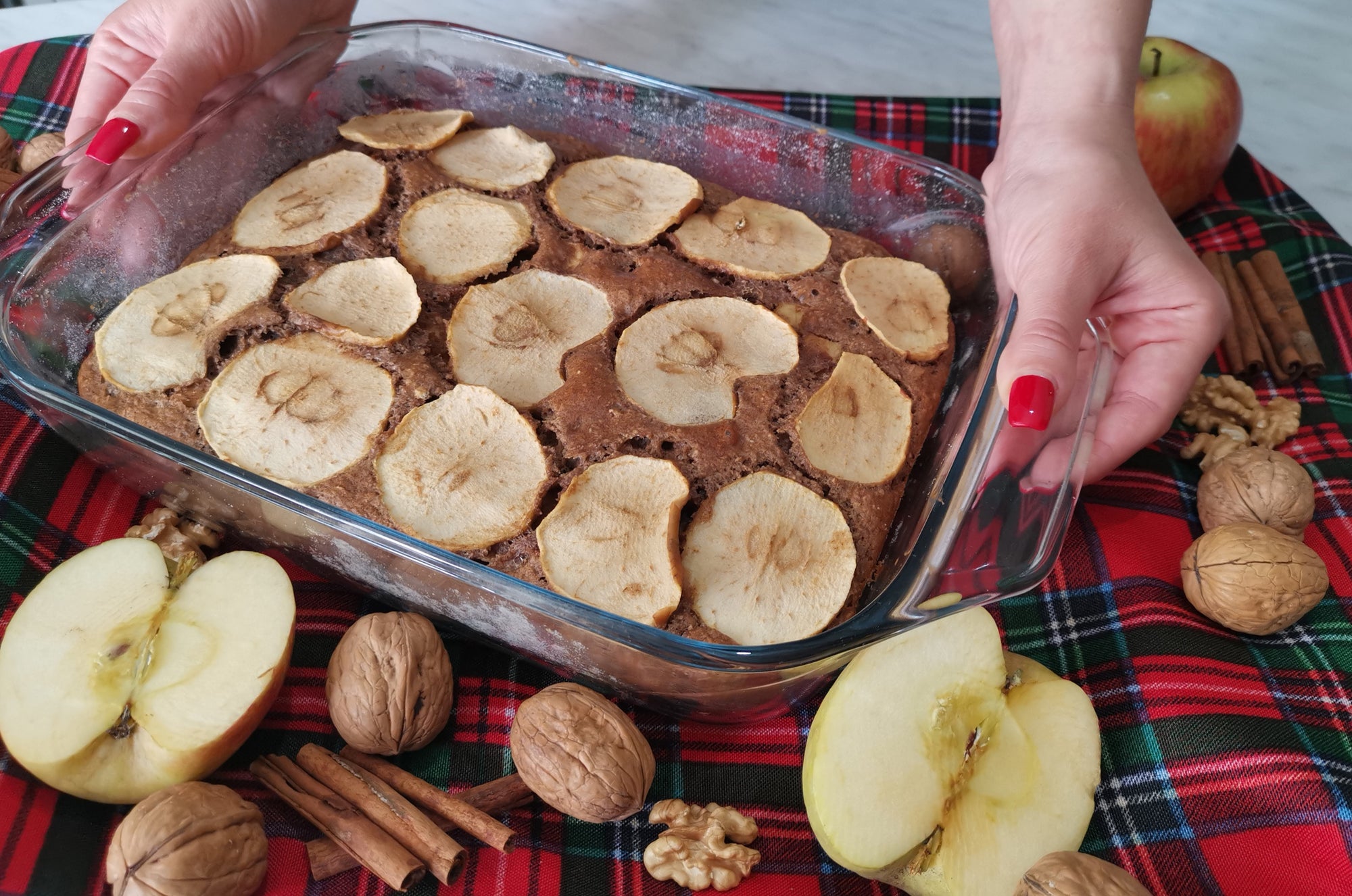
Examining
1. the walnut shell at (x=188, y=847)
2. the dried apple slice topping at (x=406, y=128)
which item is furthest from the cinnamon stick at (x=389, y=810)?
the dried apple slice topping at (x=406, y=128)

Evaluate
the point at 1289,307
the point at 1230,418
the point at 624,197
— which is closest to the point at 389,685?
the point at 624,197

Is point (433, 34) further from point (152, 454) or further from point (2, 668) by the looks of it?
point (2, 668)

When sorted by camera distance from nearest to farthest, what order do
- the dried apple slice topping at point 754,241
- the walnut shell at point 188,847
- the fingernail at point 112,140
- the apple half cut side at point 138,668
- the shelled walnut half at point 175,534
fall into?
the walnut shell at point 188,847 → the apple half cut side at point 138,668 → the shelled walnut half at point 175,534 → the fingernail at point 112,140 → the dried apple slice topping at point 754,241

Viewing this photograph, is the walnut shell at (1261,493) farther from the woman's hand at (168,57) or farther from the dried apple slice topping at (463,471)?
the woman's hand at (168,57)

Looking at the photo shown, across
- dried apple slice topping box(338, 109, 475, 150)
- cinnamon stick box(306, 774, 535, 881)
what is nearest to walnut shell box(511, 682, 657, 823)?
cinnamon stick box(306, 774, 535, 881)

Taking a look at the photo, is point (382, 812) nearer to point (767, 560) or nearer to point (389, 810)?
point (389, 810)

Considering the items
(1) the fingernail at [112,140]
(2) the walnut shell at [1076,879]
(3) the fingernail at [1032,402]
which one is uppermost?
(1) the fingernail at [112,140]

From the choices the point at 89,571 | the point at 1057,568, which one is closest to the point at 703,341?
the point at 1057,568

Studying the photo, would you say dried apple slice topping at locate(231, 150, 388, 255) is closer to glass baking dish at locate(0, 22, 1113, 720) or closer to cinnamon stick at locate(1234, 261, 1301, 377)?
glass baking dish at locate(0, 22, 1113, 720)
